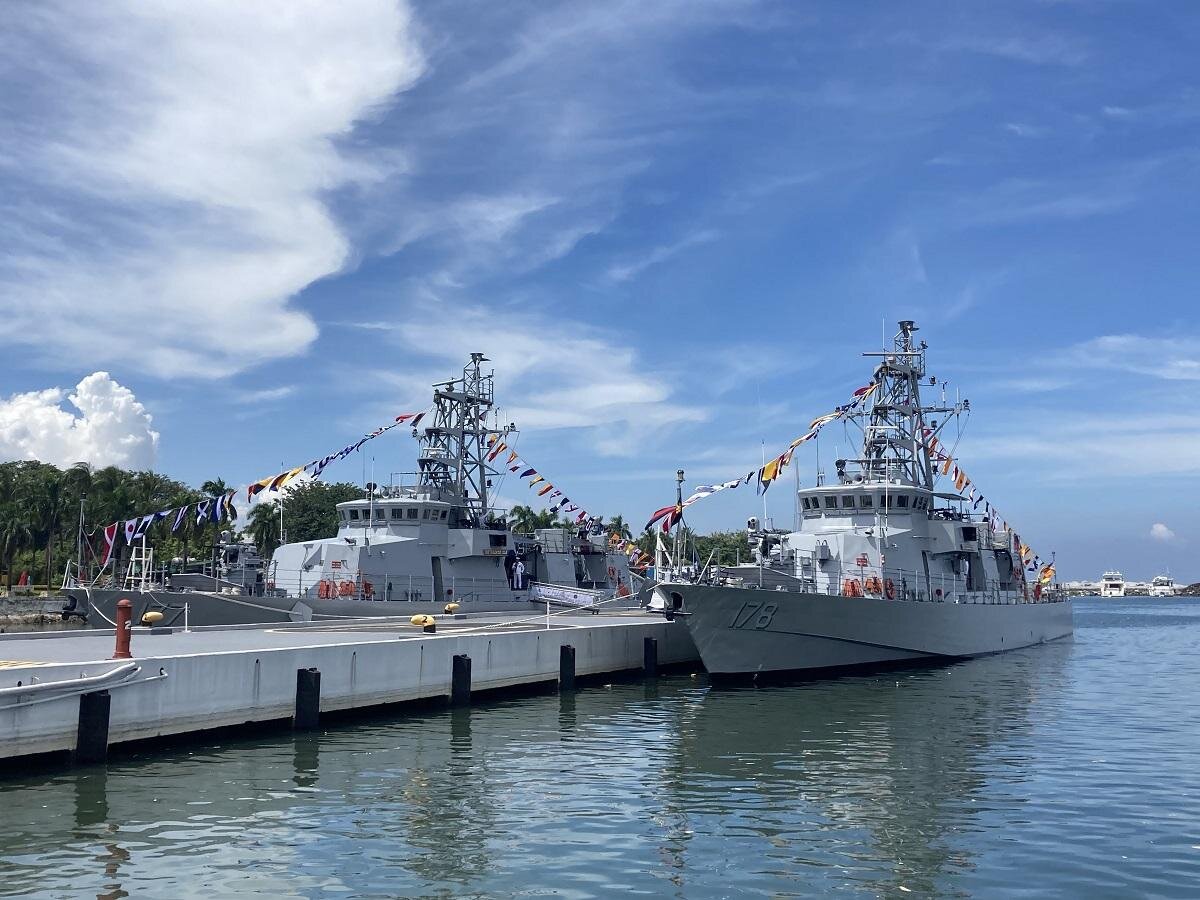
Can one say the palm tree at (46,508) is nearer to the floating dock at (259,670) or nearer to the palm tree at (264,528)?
the palm tree at (264,528)

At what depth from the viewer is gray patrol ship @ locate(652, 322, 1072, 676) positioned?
101 ft

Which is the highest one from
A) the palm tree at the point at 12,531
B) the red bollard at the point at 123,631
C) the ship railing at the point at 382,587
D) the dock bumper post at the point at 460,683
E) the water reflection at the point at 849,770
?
the palm tree at the point at 12,531

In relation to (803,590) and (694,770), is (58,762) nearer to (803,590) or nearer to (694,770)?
(694,770)

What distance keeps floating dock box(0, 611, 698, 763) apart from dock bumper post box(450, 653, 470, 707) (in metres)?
0.03

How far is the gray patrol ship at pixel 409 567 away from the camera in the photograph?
36.7 meters

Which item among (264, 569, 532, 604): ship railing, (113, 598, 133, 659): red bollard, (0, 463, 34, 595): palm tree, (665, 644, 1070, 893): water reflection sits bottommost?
(665, 644, 1070, 893): water reflection

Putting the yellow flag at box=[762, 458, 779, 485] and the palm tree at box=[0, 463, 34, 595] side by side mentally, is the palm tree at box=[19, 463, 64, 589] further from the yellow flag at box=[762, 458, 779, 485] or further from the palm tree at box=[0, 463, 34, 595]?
the yellow flag at box=[762, 458, 779, 485]

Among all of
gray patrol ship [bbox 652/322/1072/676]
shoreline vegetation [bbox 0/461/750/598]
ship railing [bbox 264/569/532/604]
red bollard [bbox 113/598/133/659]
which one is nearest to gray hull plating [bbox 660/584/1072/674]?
gray patrol ship [bbox 652/322/1072/676]

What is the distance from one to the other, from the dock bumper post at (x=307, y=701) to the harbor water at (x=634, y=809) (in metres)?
0.53

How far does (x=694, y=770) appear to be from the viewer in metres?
18.1

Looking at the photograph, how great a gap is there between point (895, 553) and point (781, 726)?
16.5 metres

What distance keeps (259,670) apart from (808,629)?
1771 centimetres

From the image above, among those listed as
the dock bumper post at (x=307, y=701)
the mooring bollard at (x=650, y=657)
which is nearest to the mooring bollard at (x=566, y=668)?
the mooring bollard at (x=650, y=657)

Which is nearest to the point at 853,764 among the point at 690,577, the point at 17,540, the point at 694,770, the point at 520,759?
the point at 694,770
